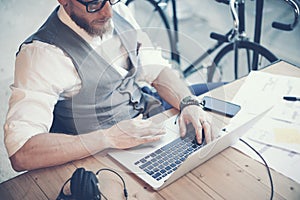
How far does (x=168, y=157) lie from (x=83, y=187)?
24 cm

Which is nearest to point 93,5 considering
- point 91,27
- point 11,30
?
point 91,27

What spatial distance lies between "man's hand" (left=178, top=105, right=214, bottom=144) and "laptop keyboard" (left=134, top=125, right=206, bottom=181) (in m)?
0.02

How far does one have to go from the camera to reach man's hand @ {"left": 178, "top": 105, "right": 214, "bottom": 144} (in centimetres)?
100

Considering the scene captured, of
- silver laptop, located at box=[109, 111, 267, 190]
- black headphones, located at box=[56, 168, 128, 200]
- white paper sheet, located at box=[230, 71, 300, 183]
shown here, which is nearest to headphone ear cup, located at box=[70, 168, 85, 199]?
black headphones, located at box=[56, 168, 128, 200]

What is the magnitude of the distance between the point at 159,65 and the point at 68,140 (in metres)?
0.38

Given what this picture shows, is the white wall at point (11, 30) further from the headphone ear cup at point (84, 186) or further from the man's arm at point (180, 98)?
the man's arm at point (180, 98)

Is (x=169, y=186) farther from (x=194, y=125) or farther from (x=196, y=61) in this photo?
(x=196, y=61)

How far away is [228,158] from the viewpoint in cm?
95

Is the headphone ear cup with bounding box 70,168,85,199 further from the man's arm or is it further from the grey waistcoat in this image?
the man's arm

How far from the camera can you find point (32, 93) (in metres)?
0.87

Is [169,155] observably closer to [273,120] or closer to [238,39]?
[273,120]

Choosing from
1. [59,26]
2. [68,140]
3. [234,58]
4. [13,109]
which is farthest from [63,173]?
[234,58]

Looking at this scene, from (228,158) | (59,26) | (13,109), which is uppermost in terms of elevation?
(59,26)

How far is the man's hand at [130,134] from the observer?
0.98 meters
